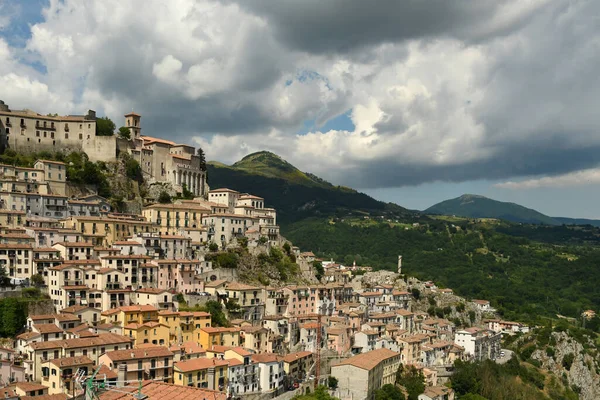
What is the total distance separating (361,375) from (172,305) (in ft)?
64.1

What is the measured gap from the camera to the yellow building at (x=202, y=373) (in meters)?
44.5

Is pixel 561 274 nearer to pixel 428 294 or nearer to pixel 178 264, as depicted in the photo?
pixel 428 294

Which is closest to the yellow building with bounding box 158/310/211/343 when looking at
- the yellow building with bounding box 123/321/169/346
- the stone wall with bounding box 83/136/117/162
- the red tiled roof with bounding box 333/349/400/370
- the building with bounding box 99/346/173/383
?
the yellow building with bounding box 123/321/169/346

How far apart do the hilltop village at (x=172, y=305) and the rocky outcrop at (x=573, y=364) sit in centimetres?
1073

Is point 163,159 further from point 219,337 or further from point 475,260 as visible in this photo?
point 475,260

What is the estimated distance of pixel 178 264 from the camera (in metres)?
59.3

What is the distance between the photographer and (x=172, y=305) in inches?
2146

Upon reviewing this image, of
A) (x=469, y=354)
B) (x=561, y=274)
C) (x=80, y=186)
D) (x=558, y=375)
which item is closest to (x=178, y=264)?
(x=80, y=186)

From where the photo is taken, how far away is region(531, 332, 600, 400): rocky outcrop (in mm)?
88125

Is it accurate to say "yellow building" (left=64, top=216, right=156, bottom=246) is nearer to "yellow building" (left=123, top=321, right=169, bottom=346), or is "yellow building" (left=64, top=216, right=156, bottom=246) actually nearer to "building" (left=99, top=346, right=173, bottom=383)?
"yellow building" (left=123, top=321, right=169, bottom=346)

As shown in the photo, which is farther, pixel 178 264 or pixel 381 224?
pixel 381 224

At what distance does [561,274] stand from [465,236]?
34.1 meters

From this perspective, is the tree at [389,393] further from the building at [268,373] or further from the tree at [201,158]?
the tree at [201,158]

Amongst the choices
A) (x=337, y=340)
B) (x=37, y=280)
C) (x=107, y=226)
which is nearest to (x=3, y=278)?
(x=37, y=280)
